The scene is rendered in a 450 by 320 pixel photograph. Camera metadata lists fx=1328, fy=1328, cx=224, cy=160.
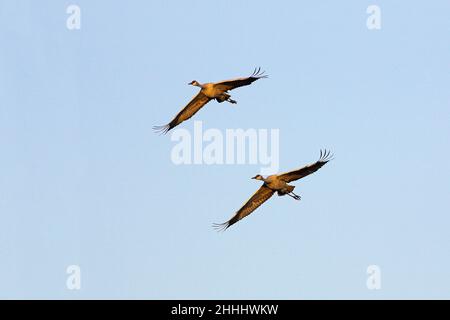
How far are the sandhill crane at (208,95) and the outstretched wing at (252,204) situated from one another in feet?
8.99

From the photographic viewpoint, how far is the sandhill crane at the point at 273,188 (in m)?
37.2

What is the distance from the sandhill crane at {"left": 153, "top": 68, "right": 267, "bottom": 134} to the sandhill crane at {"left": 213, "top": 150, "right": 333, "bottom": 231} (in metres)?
2.64

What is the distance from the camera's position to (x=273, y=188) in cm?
3803

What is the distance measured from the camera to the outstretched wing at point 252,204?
38.6 metres

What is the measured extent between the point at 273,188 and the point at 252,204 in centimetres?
126

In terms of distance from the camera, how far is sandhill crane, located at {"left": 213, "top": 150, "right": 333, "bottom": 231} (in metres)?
37.2

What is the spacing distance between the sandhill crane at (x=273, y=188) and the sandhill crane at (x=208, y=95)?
2644mm

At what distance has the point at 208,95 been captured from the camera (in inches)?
1537

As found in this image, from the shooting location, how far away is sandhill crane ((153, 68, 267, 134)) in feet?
125

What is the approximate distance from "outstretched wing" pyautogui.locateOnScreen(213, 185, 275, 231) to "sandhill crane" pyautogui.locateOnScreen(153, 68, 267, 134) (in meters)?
2.74
